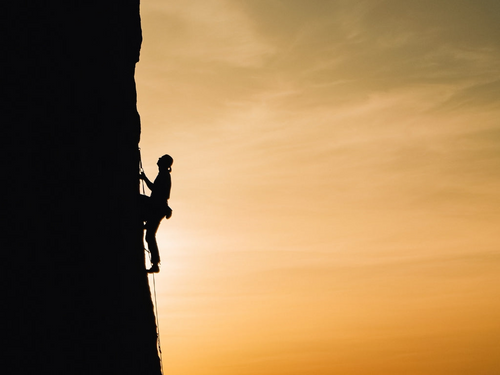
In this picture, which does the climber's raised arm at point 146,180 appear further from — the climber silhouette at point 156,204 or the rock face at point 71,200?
the rock face at point 71,200

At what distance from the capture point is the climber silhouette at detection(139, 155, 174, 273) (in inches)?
556

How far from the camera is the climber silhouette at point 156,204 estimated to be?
1412cm

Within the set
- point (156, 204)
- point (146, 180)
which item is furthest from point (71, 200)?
point (156, 204)

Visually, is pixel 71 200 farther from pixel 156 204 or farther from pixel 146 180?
pixel 156 204

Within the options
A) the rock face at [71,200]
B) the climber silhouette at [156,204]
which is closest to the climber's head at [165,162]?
the climber silhouette at [156,204]

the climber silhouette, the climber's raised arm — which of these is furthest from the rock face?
the climber silhouette

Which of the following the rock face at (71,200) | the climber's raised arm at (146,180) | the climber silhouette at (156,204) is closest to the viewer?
the rock face at (71,200)

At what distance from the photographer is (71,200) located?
10.1 m

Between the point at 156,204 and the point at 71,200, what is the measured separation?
4.16 metres

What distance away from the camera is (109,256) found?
11.1m

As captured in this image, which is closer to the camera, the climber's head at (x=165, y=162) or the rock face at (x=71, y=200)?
the rock face at (x=71, y=200)

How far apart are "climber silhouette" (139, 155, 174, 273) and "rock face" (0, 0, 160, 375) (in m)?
0.98

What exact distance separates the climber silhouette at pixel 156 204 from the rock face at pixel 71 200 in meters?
0.98

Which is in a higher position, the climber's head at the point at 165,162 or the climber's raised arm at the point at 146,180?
the climber's head at the point at 165,162
